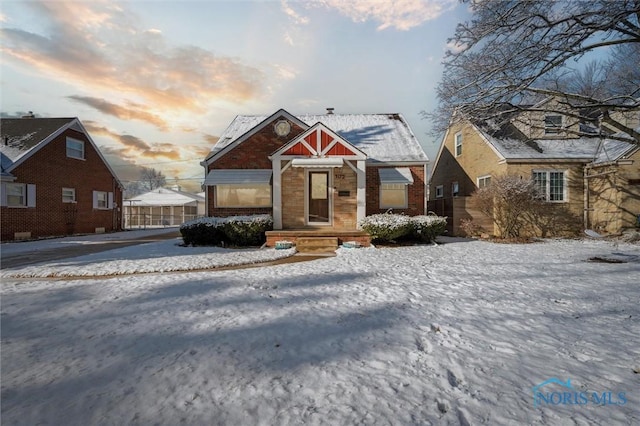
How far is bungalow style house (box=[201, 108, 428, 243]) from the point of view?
1171 cm

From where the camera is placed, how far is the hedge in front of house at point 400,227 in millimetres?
10586

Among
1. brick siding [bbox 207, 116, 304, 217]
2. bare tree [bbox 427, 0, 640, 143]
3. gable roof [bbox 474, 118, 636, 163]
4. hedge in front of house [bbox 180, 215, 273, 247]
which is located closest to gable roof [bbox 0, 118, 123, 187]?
brick siding [bbox 207, 116, 304, 217]

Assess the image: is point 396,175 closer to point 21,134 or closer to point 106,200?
point 106,200

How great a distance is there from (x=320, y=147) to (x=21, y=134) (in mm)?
18066

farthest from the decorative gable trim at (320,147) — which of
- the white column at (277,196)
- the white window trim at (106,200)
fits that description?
the white window trim at (106,200)

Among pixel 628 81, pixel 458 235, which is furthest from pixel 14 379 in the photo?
pixel 628 81

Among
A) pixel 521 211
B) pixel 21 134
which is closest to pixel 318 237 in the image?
pixel 521 211

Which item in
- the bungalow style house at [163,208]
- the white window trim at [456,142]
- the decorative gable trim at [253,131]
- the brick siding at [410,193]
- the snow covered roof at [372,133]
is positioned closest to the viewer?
the decorative gable trim at [253,131]

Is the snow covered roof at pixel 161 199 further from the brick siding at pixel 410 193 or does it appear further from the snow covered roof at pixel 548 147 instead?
the snow covered roof at pixel 548 147

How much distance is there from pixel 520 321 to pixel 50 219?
70.6 ft

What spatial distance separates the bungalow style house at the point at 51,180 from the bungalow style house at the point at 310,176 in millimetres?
10184

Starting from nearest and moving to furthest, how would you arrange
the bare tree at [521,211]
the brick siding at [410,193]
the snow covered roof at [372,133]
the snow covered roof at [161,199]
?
the bare tree at [521,211], the brick siding at [410,193], the snow covered roof at [372,133], the snow covered roof at [161,199]

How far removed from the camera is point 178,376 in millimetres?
2600

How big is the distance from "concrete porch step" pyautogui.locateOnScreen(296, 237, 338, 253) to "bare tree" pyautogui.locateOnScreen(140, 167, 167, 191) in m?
65.4
